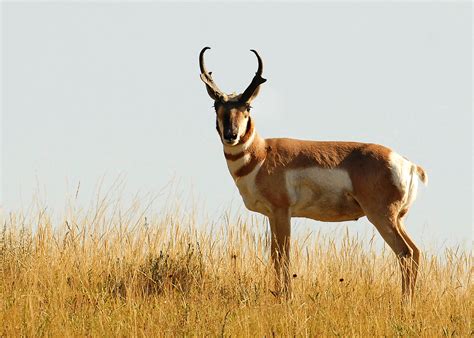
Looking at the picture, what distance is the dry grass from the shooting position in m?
6.84

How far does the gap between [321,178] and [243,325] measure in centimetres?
285

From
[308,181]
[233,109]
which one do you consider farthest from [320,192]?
[233,109]

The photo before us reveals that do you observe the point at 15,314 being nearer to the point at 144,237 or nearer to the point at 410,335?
the point at 144,237

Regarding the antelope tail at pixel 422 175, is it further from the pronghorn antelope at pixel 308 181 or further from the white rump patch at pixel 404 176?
the pronghorn antelope at pixel 308 181

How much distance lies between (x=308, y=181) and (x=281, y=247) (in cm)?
89

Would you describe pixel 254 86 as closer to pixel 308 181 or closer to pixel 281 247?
pixel 308 181

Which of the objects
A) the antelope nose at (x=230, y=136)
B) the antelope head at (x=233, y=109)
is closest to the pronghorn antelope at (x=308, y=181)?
the antelope head at (x=233, y=109)

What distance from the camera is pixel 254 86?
9.05 meters

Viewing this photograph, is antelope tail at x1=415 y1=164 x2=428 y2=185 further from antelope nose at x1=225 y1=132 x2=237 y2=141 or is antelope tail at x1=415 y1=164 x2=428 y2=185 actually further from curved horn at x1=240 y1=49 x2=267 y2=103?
antelope nose at x1=225 y1=132 x2=237 y2=141

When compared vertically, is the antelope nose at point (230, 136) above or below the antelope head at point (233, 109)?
below

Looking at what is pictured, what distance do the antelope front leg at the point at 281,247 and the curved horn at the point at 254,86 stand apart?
1.45 meters

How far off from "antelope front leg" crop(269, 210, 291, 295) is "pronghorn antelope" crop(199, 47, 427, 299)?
0.01 m

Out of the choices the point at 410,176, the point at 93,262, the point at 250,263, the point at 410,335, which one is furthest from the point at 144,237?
the point at 410,335

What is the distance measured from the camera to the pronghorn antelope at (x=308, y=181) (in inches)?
351
